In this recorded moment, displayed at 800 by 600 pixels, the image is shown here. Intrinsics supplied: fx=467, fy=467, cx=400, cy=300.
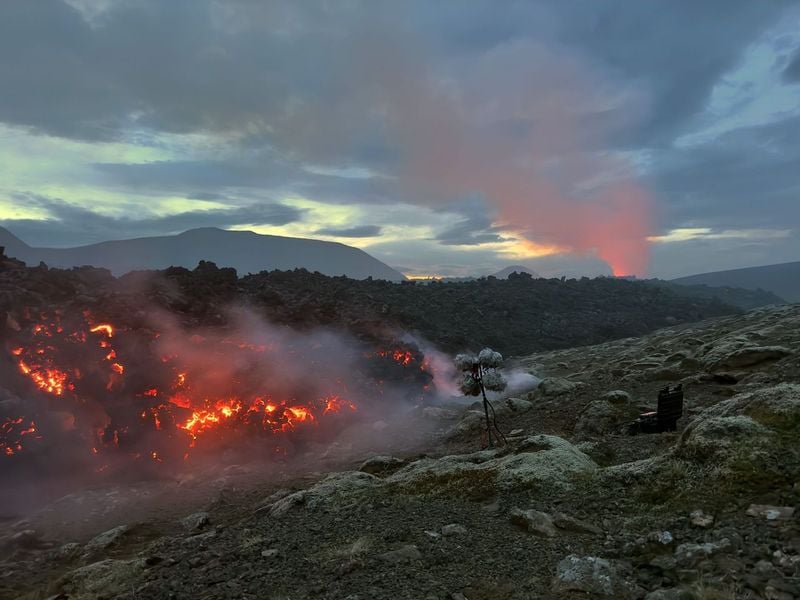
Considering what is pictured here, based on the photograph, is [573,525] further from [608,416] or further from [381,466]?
[608,416]

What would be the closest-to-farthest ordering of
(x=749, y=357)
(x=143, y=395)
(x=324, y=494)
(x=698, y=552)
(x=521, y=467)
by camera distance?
(x=698, y=552) < (x=521, y=467) < (x=324, y=494) < (x=749, y=357) < (x=143, y=395)

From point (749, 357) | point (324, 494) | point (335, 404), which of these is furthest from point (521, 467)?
point (335, 404)

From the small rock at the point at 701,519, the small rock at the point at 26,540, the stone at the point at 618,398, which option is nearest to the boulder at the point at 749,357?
the stone at the point at 618,398

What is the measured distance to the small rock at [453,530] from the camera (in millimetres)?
10634

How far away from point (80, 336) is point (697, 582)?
38.8m

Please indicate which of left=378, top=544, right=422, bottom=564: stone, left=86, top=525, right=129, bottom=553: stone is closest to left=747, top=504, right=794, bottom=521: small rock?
left=378, top=544, right=422, bottom=564: stone

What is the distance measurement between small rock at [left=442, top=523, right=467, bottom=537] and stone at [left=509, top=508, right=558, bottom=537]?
116 cm

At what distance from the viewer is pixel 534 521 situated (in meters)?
10.3

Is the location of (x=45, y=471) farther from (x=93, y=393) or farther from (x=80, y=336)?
(x=80, y=336)

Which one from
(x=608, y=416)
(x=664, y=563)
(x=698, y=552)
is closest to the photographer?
(x=698, y=552)

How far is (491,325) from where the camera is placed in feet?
271

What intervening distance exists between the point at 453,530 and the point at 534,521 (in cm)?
185

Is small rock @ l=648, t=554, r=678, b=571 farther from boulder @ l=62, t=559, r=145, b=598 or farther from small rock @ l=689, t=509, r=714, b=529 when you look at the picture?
boulder @ l=62, t=559, r=145, b=598

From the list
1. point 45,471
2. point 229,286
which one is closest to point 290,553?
point 45,471
